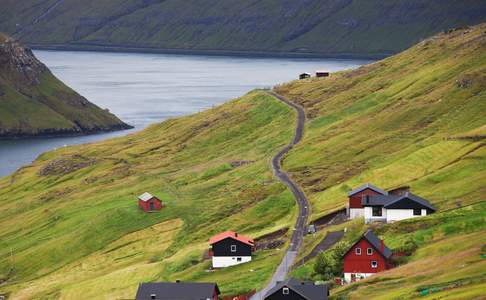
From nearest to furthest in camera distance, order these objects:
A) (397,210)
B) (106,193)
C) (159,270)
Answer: (397,210), (159,270), (106,193)

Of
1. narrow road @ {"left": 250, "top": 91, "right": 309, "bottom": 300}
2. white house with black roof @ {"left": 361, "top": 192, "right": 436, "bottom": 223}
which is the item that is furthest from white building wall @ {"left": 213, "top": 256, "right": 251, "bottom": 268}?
white house with black roof @ {"left": 361, "top": 192, "right": 436, "bottom": 223}

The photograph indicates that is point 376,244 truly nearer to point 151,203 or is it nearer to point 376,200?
point 376,200

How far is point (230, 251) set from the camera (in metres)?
124

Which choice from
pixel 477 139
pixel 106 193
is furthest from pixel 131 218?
pixel 477 139

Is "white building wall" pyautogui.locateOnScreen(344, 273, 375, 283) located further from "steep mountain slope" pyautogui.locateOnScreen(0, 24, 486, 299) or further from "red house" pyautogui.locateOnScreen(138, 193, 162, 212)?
"red house" pyautogui.locateOnScreen(138, 193, 162, 212)

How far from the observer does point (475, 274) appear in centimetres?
8238

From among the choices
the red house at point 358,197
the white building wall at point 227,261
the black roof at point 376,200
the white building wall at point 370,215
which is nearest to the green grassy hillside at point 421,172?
the white building wall at point 370,215

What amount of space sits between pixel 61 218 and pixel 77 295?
51139 millimetres

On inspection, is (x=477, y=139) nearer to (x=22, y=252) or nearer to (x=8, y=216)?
(x=22, y=252)

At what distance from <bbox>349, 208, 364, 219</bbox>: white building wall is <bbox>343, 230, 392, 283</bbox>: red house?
26.5 metres

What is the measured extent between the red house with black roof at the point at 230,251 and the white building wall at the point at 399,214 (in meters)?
16.8

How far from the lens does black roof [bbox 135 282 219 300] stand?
98812 mm

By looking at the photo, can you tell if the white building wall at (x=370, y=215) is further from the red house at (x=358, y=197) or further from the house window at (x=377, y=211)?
the red house at (x=358, y=197)

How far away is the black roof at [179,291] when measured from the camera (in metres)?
98.8
